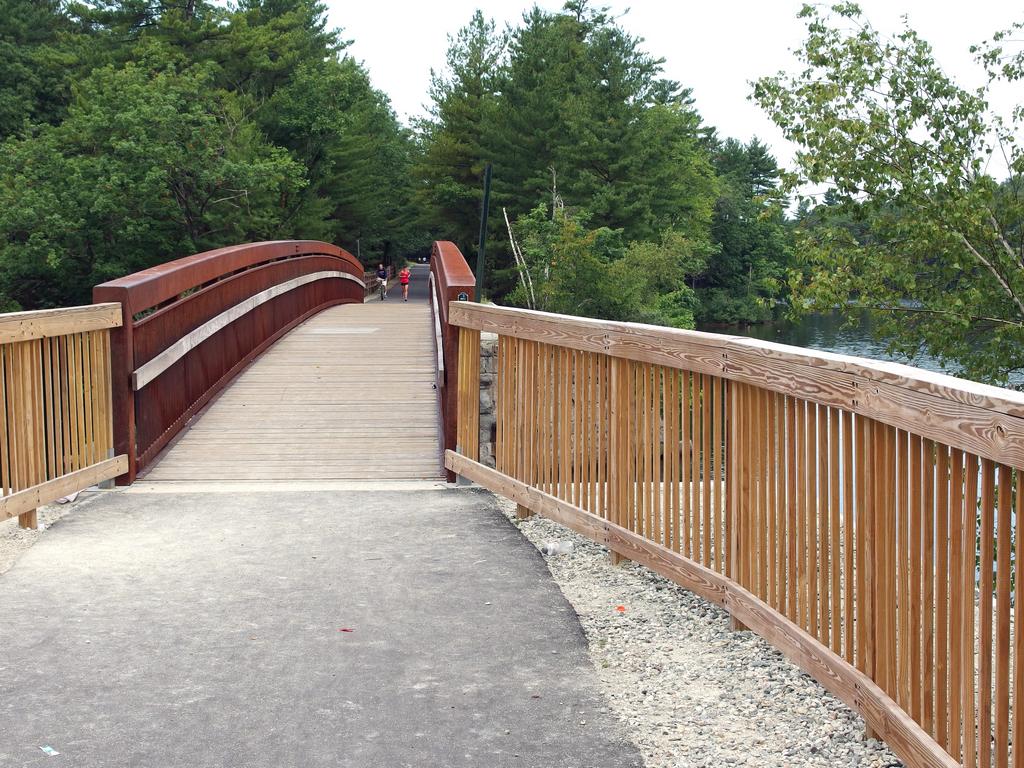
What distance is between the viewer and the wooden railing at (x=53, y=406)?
22.0 feet

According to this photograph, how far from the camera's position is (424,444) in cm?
948

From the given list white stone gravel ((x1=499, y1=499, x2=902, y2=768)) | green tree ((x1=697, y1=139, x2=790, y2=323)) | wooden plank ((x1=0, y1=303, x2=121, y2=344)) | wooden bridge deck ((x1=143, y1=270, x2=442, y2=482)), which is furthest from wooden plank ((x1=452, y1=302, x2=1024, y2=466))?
green tree ((x1=697, y1=139, x2=790, y2=323))

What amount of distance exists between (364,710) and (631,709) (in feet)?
3.10

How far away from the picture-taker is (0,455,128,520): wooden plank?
6.62 m

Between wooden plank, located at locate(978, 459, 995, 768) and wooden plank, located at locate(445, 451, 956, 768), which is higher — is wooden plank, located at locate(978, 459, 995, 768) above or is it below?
above

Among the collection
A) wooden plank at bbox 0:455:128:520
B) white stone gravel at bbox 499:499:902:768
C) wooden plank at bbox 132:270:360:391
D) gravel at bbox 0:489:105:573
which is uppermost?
wooden plank at bbox 132:270:360:391

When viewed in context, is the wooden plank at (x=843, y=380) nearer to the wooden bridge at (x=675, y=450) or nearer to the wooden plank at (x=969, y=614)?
the wooden bridge at (x=675, y=450)

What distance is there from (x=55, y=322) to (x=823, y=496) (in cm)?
473

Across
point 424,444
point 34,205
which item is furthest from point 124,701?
point 34,205

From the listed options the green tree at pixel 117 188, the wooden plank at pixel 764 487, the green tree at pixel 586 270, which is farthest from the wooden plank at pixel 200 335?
the green tree at pixel 586 270

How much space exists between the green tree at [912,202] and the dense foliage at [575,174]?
33.3 metres

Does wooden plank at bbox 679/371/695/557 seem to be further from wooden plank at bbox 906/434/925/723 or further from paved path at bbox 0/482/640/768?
wooden plank at bbox 906/434/925/723

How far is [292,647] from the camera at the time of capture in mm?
4859

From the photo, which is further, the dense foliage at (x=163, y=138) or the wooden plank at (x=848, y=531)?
the dense foliage at (x=163, y=138)
